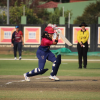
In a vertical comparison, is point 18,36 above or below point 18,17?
below

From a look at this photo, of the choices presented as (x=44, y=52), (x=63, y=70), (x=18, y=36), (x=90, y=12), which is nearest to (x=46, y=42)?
(x=44, y=52)

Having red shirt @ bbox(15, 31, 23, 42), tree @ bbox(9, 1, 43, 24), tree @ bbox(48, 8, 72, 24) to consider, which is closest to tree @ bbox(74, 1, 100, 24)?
tree @ bbox(48, 8, 72, 24)

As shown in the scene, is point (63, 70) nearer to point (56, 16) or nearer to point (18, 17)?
point (18, 17)

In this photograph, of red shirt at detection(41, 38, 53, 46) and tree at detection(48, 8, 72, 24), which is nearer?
red shirt at detection(41, 38, 53, 46)

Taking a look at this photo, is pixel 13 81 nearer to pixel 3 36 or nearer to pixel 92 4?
pixel 3 36

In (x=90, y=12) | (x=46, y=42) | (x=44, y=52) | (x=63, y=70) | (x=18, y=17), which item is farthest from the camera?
(x=90, y=12)

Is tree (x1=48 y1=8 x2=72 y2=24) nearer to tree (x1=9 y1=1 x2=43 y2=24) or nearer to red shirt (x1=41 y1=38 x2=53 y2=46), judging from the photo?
tree (x1=9 y1=1 x2=43 y2=24)

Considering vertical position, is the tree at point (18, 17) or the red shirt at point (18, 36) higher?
the tree at point (18, 17)

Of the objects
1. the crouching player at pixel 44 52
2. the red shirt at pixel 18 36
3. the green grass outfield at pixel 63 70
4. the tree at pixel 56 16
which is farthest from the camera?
the tree at pixel 56 16

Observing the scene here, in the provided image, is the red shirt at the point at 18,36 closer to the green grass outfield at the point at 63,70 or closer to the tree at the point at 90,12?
the green grass outfield at the point at 63,70

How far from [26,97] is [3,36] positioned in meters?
21.2

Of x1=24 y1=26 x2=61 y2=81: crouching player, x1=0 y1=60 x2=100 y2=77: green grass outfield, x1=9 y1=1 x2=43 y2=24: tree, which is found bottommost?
x1=0 y1=60 x2=100 y2=77: green grass outfield

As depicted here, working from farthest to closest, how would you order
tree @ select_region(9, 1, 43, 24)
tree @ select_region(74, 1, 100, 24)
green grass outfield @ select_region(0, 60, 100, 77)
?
tree @ select_region(74, 1, 100, 24)
tree @ select_region(9, 1, 43, 24)
green grass outfield @ select_region(0, 60, 100, 77)

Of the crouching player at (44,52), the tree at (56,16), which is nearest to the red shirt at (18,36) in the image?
the crouching player at (44,52)
